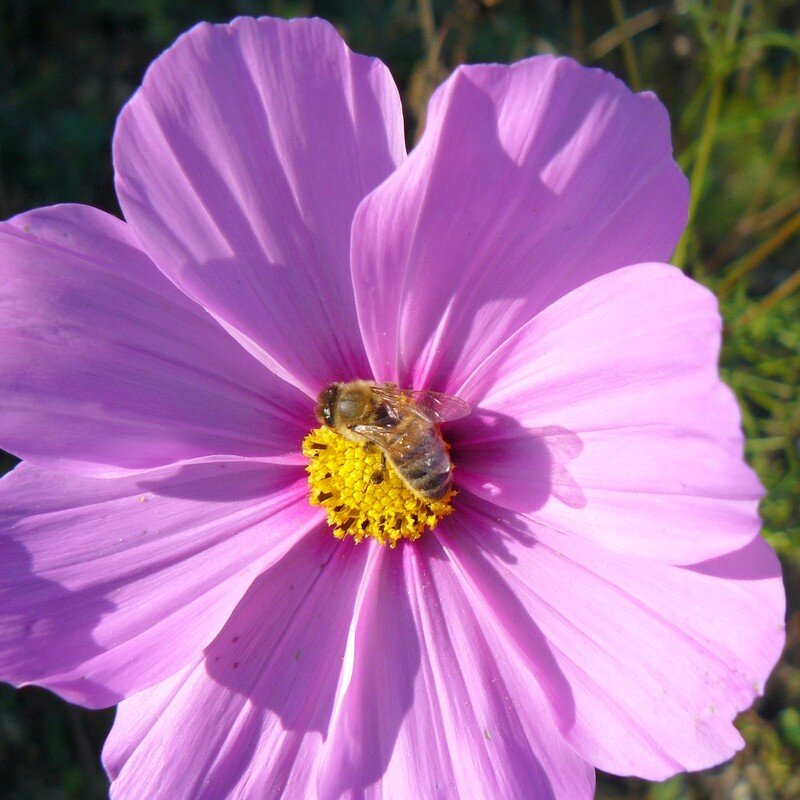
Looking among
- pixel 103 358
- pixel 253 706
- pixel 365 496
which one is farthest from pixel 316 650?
pixel 103 358

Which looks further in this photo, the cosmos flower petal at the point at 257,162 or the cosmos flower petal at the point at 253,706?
the cosmos flower petal at the point at 253,706

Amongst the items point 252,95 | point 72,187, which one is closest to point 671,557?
point 252,95

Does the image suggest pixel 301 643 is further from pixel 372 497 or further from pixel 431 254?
pixel 431 254

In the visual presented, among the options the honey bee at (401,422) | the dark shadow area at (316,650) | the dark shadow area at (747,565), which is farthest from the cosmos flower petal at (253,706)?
the dark shadow area at (747,565)

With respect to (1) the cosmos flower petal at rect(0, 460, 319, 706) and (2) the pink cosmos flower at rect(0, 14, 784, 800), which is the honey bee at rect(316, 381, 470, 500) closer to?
(2) the pink cosmos flower at rect(0, 14, 784, 800)

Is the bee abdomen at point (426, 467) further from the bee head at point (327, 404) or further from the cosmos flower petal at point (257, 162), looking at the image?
the cosmos flower petal at point (257, 162)

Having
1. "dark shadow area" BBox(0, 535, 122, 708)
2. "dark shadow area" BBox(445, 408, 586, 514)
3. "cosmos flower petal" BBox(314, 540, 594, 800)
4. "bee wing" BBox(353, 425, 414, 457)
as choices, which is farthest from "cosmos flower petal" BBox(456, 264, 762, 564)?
"dark shadow area" BBox(0, 535, 122, 708)
